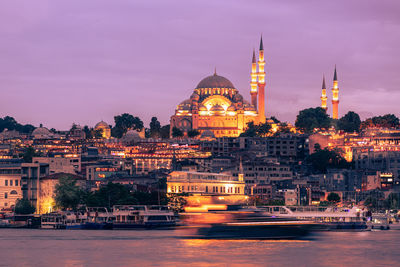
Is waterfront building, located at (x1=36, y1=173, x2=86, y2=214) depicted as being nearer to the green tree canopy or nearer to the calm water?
the green tree canopy

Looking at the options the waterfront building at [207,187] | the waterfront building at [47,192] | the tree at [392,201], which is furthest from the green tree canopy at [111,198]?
the tree at [392,201]

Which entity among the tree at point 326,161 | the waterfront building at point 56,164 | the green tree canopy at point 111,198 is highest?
the tree at point 326,161

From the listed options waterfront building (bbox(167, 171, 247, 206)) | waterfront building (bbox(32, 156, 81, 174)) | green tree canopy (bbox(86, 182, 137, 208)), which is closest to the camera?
green tree canopy (bbox(86, 182, 137, 208))

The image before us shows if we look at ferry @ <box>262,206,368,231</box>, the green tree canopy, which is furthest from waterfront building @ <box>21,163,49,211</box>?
ferry @ <box>262,206,368,231</box>

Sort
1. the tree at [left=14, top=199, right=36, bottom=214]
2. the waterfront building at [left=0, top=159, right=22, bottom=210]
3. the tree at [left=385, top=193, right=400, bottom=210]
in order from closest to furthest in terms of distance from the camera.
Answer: the tree at [left=14, top=199, right=36, bottom=214]
the waterfront building at [left=0, top=159, right=22, bottom=210]
the tree at [left=385, top=193, right=400, bottom=210]

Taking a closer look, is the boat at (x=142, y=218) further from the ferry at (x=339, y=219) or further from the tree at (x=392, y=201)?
the tree at (x=392, y=201)

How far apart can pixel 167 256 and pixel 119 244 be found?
12.1 m

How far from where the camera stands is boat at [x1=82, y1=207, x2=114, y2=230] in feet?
393

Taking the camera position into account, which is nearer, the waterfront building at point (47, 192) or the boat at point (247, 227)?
the boat at point (247, 227)

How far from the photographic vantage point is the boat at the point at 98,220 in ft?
393

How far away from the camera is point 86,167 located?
175375 mm

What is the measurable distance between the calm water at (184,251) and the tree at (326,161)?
8163 centimetres

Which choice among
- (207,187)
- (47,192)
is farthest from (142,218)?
(47,192)

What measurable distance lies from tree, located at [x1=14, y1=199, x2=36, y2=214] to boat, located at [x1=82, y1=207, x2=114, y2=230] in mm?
13124
